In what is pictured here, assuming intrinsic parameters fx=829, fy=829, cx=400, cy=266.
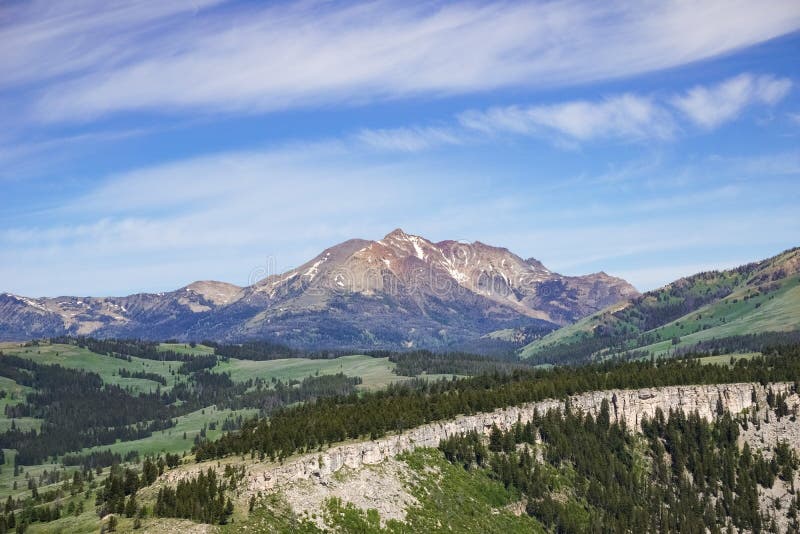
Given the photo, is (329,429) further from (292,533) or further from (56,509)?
(56,509)

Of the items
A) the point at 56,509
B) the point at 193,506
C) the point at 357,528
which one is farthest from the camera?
the point at 56,509

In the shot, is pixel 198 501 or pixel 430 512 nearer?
pixel 198 501

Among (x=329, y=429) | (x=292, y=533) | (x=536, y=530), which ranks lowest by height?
(x=536, y=530)

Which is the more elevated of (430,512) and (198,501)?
(198,501)

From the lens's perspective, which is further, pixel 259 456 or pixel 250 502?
pixel 259 456

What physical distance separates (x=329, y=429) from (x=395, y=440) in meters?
15.6

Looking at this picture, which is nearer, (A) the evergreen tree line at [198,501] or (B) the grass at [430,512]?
(A) the evergreen tree line at [198,501]

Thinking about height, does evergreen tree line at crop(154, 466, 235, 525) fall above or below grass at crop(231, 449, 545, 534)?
above

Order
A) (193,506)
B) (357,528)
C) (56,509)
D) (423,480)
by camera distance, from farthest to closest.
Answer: (423,480) → (56,509) → (357,528) → (193,506)

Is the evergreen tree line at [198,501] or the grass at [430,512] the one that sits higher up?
the evergreen tree line at [198,501]

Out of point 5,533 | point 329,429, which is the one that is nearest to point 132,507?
point 5,533

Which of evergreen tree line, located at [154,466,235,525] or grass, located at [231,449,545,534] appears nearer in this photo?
evergreen tree line, located at [154,466,235,525]

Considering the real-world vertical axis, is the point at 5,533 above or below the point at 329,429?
below

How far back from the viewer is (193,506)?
145000 mm
